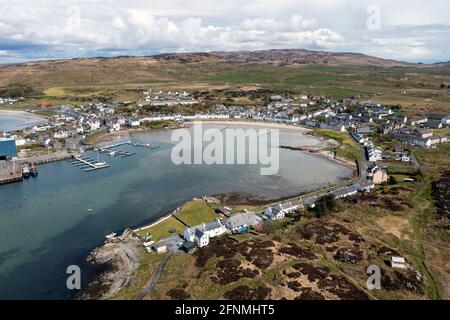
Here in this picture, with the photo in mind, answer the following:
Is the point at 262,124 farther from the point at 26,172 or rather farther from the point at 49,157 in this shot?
the point at 26,172

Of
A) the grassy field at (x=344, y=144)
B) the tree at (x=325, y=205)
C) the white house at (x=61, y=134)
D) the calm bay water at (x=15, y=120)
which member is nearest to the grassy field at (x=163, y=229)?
the tree at (x=325, y=205)

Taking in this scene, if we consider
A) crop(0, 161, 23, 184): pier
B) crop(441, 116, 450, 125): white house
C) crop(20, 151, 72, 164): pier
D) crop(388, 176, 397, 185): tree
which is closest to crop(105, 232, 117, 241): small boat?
crop(0, 161, 23, 184): pier

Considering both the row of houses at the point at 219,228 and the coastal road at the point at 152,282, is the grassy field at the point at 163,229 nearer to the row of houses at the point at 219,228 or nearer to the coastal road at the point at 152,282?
the row of houses at the point at 219,228

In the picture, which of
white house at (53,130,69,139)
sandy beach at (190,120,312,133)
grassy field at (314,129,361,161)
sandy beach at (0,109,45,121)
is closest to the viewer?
grassy field at (314,129,361,161)

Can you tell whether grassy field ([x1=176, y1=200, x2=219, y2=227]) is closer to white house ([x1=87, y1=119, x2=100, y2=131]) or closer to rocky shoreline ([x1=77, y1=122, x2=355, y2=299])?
rocky shoreline ([x1=77, y1=122, x2=355, y2=299])

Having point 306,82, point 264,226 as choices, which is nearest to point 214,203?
point 264,226

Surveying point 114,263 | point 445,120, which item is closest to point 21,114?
point 114,263
